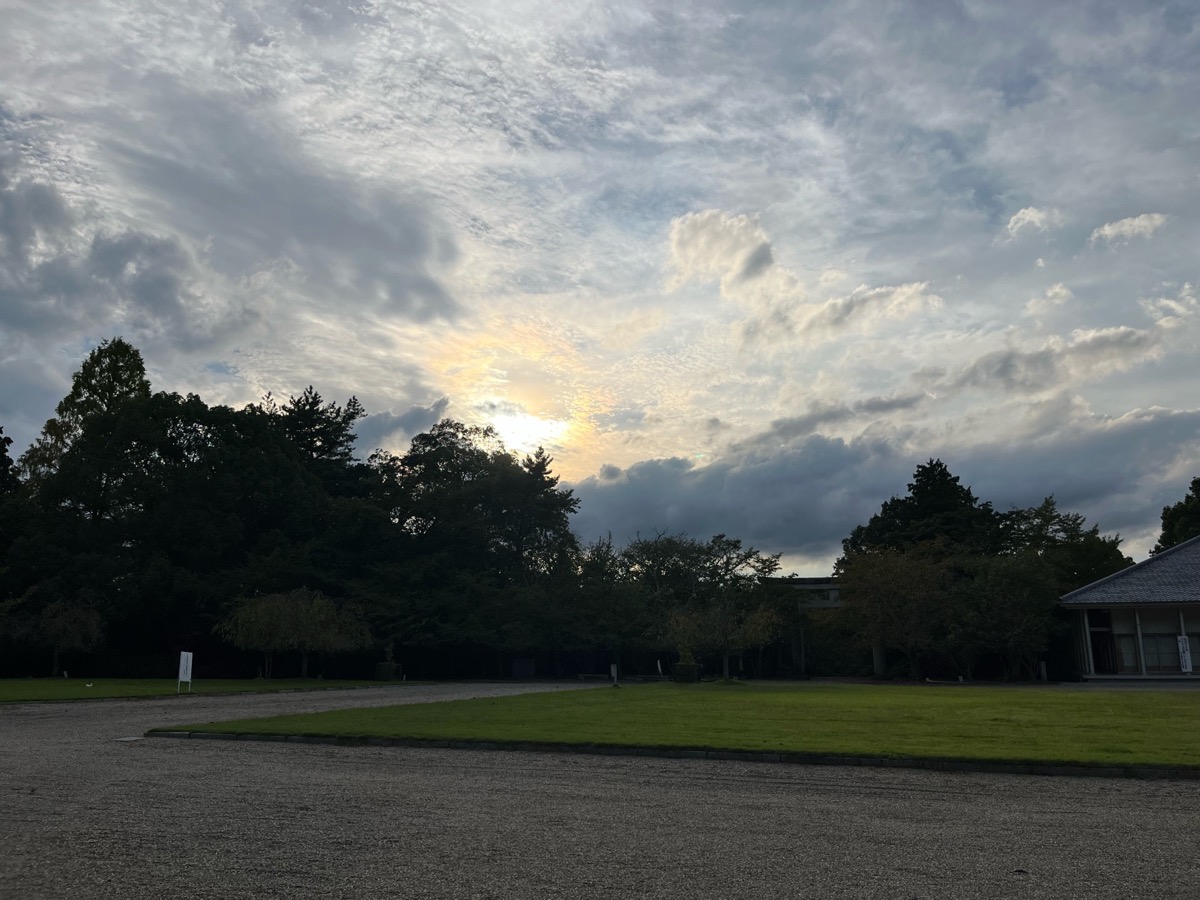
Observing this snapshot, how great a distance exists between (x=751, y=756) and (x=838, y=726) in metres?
4.69

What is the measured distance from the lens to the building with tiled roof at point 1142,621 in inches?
1698

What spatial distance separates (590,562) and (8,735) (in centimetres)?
4418

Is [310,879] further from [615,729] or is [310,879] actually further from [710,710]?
[710,710]

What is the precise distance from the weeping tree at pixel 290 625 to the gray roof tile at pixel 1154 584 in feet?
116

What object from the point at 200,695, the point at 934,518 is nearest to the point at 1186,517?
the point at 934,518

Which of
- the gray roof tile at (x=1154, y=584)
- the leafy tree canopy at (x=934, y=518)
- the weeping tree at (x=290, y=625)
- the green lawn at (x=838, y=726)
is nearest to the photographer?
the green lawn at (x=838, y=726)

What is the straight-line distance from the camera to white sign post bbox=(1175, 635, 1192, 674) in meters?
42.7

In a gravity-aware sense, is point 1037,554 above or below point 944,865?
above

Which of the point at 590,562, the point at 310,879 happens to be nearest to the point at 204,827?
the point at 310,879

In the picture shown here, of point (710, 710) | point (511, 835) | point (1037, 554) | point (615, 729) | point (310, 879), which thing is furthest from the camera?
point (1037, 554)

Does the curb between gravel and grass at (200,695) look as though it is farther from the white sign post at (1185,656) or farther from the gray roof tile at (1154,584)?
the white sign post at (1185,656)

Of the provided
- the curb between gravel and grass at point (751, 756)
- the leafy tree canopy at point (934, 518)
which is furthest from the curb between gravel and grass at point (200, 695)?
the leafy tree canopy at point (934, 518)

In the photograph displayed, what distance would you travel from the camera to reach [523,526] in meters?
61.0

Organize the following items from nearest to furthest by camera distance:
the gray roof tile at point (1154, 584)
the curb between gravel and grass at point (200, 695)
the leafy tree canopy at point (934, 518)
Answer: the curb between gravel and grass at point (200, 695)
the gray roof tile at point (1154, 584)
the leafy tree canopy at point (934, 518)
